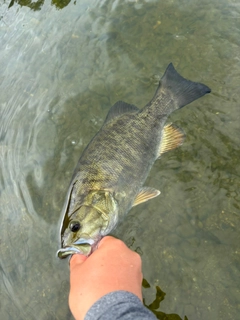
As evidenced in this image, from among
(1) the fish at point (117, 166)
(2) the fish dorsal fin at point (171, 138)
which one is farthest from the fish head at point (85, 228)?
(2) the fish dorsal fin at point (171, 138)

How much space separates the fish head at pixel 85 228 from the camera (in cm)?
266

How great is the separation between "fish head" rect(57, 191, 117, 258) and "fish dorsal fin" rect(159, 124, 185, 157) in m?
1.07

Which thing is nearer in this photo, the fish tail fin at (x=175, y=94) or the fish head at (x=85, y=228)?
the fish head at (x=85, y=228)

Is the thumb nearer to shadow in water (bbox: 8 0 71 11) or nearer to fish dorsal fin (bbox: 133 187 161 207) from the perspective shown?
fish dorsal fin (bbox: 133 187 161 207)

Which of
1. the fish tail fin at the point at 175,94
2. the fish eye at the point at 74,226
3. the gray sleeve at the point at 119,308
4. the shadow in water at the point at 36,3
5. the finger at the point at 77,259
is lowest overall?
the fish tail fin at the point at 175,94

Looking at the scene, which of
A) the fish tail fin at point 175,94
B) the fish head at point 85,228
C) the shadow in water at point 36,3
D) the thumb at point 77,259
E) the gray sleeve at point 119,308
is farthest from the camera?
the shadow in water at point 36,3

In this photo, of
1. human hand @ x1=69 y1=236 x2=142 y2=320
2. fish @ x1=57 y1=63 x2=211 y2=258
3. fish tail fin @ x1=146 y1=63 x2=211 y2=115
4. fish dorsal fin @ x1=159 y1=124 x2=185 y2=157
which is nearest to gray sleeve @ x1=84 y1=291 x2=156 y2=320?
human hand @ x1=69 y1=236 x2=142 y2=320

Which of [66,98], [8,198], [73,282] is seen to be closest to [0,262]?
[8,198]

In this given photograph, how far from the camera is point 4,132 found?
4.66 meters

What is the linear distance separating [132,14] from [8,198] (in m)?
3.61

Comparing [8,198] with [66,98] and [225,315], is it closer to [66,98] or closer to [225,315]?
[66,98]

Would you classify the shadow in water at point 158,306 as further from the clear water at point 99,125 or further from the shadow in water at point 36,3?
the shadow in water at point 36,3

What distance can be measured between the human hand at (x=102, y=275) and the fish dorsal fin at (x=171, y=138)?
1.43 meters

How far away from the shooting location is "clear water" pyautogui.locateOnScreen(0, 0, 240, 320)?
3.37 m
